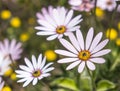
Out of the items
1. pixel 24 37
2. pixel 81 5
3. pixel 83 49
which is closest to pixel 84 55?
pixel 83 49

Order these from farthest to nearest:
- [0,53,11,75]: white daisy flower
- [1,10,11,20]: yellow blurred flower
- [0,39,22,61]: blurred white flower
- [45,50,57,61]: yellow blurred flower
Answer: [1,10,11,20]: yellow blurred flower, [45,50,57,61]: yellow blurred flower, [0,39,22,61]: blurred white flower, [0,53,11,75]: white daisy flower

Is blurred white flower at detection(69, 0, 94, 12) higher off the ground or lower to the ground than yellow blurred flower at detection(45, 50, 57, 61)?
higher

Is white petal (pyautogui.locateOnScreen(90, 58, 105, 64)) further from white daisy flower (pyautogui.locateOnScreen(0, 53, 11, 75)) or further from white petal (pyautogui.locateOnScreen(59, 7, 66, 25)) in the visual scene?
white daisy flower (pyautogui.locateOnScreen(0, 53, 11, 75))

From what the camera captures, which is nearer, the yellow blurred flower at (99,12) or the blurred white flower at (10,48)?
the blurred white flower at (10,48)

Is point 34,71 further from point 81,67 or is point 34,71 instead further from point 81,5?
point 81,5

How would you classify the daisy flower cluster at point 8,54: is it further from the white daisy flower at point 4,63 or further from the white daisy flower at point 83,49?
the white daisy flower at point 83,49

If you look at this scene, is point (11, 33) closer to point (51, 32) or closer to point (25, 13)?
point (25, 13)

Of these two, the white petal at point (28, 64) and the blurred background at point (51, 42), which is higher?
the blurred background at point (51, 42)

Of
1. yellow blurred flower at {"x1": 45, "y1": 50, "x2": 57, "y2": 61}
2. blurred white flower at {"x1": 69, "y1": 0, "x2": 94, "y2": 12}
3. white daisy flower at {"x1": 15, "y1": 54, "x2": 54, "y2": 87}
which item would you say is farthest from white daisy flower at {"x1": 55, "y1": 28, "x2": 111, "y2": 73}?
yellow blurred flower at {"x1": 45, "y1": 50, "x2": 57, "y2": 61}

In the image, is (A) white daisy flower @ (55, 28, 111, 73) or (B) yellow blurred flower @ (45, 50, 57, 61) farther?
(B) yellow blurred flower @ (45, 50, 57, 61)

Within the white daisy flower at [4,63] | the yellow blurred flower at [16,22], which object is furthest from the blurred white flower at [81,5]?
the yellow blurred flower at [16,22]

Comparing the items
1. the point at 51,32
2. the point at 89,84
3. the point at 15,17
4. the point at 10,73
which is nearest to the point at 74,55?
the point at 51,32

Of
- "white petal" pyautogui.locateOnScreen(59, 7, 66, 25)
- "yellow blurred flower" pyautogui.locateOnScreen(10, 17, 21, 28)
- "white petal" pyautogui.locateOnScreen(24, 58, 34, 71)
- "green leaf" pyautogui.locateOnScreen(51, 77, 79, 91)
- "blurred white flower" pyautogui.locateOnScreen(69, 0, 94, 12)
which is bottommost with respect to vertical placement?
"white petal" pyautogui.locateOnScreen(24, 58, 34, 71)
